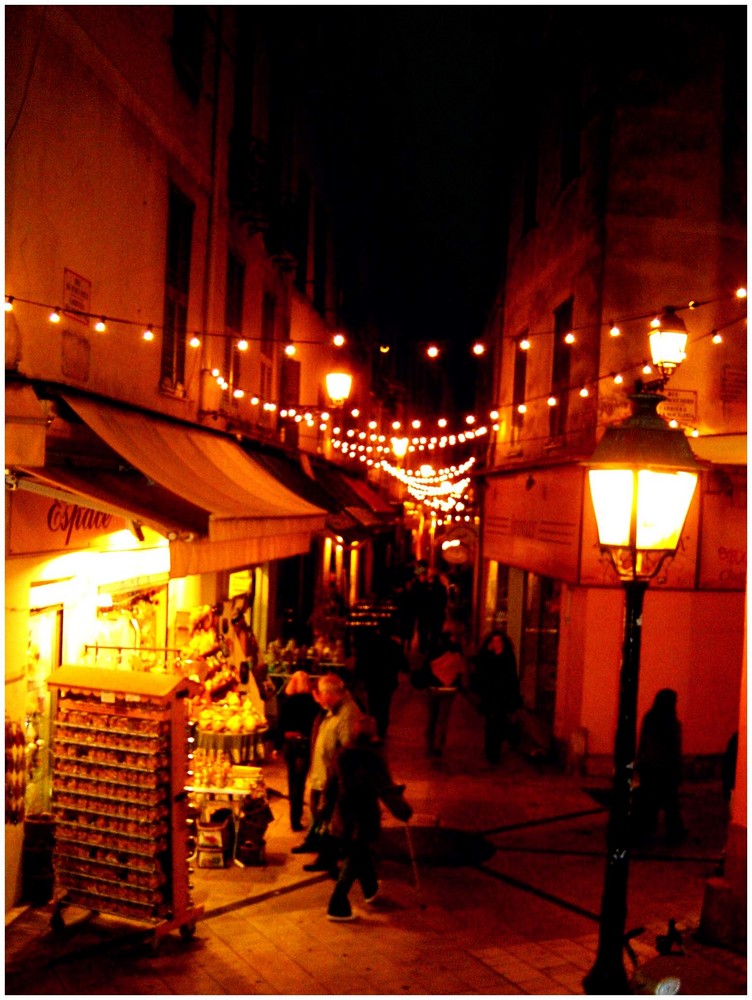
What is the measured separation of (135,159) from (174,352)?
2.55 m

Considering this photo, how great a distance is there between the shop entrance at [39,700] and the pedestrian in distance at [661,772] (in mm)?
6611

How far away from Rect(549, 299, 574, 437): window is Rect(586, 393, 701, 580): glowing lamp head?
965 centimetres

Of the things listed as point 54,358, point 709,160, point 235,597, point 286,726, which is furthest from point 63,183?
point 709,160

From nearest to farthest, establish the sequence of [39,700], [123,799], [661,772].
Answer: [123,799] < [39,700] < [661,772]

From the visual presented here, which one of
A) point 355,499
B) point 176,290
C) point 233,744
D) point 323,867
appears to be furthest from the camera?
point 355,499

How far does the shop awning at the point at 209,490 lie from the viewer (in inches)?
335

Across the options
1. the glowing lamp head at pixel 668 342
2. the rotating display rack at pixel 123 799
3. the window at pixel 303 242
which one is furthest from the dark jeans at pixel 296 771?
the window at pixel 303 242

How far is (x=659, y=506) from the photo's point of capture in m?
6.29

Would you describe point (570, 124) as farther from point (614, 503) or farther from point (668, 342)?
point (614, 503)

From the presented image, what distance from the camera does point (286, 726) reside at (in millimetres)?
10883

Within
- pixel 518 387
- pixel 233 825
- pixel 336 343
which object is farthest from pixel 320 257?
pixel 233 825

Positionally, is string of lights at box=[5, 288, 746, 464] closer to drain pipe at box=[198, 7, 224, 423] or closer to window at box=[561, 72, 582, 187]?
drain pipe at box=[198, 7, 224, 423]

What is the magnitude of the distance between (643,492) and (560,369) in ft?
37.0

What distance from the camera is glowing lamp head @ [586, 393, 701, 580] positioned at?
6.29 metres
